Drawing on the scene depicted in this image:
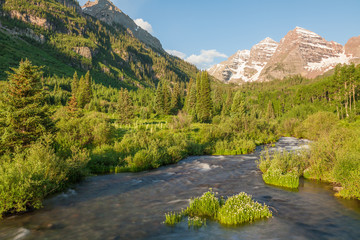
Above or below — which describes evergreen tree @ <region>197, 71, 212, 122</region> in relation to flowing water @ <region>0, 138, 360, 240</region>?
above

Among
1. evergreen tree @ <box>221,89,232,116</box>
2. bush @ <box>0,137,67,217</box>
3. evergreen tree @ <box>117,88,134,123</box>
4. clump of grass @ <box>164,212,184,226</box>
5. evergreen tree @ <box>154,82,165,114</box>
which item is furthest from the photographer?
evergreen tree @ <box>221,89,232,116</box>

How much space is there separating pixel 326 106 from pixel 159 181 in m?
95.5

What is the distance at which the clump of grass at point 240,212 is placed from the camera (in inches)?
388

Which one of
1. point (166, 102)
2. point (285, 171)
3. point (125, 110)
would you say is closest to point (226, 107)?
point (166, 102)

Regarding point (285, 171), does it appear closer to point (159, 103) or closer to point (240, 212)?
point (240, 212)

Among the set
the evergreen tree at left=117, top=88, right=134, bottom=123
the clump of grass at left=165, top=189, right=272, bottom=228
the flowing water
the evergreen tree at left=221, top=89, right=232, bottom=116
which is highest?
the evergreen tree at left=221, top=89, right=232, bottom=116

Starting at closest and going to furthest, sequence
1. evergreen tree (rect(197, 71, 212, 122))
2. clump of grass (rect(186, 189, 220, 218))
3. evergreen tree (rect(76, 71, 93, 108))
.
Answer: clump of grass (rect(186, 189, 220, 218)) → evergreen tree (rect(197, 71, 212, 122)) → evergreen tree (rect(76, 71, 93, 108))

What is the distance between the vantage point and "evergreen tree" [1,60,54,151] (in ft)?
55.8

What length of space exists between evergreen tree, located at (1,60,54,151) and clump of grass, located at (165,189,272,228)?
14.5m

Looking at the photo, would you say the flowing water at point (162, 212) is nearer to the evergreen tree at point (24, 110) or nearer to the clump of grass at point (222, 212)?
the clump of grass at point (222, 212)

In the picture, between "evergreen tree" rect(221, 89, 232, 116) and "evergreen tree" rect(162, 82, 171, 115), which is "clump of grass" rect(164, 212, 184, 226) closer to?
"evergreen tree" rect(162, 82, 171, 115)

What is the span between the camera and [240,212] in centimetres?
998

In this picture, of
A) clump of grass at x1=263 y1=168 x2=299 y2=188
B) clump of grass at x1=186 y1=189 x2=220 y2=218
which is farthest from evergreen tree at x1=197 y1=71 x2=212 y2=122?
clump of grass at x1=186 y1=189 x2=220 y2=218

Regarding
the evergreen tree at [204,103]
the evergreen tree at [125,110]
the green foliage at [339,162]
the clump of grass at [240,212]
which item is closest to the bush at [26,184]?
the clump of grass at [240,212]
